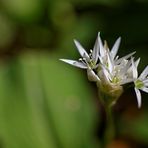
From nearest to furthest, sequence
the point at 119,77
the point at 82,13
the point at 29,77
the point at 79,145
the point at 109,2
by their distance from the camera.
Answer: the point at 119,77 → the point at 79,145 → the point at 29,77 → the point at 109,2 → the point at 82,13

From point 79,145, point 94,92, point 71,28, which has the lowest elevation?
point 79,145

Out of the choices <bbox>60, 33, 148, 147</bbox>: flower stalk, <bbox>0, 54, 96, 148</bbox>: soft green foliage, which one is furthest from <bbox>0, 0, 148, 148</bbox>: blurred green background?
<bbox>60, 33, 148, 147</bbox>: flower stalk

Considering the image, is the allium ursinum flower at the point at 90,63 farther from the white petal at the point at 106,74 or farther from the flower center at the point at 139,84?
the flower center at the point at 139,84

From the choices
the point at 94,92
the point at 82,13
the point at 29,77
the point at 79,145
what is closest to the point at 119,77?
the point at 79,145

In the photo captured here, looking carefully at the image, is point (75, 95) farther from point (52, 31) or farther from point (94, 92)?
point (52, 31)

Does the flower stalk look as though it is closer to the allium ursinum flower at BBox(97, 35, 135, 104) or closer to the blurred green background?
the allium ursinum flower at BBox(97, 35, 135, 104)

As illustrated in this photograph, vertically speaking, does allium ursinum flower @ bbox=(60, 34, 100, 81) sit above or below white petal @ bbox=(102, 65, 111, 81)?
above

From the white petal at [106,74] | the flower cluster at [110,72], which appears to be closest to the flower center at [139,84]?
the flower cluster at [110,72]
